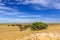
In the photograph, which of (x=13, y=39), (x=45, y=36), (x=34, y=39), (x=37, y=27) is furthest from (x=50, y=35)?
(x=37, y=27)

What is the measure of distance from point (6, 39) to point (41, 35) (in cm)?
349

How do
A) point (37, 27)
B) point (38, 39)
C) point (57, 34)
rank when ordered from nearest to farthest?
point (38, 39) < point (57, 34) < point (37, 27)

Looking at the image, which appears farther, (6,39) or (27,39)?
(6,39)

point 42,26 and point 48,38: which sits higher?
point 48,38

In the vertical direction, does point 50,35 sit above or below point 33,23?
above

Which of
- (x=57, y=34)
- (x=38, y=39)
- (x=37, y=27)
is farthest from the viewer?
(x=37, y=27)

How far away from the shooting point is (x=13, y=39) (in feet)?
59.1

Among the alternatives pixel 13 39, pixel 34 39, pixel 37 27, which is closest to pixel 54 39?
pixel 34 39

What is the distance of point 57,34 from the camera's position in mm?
17844

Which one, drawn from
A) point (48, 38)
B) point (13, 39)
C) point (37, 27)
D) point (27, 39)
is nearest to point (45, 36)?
point (48, 38)

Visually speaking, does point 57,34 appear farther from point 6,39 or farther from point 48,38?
point 6,39

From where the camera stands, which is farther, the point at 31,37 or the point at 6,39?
the point at 6,39

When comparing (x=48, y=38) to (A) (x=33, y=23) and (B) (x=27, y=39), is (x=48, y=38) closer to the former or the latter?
(B) (x=27, y=39)

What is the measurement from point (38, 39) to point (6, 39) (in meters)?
3.48
